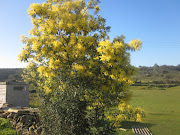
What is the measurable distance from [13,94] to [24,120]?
5749 millimetres

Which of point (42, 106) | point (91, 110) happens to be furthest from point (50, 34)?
point (91, 110)

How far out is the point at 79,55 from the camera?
888 cm

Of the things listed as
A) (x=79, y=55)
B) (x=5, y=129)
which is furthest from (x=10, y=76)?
(x=79, y=55)

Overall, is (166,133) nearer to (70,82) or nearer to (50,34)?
A: (70,82)

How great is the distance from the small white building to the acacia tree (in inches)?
320

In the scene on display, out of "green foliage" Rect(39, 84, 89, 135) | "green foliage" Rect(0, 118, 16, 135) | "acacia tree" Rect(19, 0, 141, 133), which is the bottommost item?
"green foliage" Rect(0, 118, 16, 135)

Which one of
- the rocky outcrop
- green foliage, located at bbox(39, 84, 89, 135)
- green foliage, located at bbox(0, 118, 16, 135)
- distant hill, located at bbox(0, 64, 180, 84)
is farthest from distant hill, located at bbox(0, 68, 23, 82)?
green foliage, located at bbox(39, 84, 89, 135)

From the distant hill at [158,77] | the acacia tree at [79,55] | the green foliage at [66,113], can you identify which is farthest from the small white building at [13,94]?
the distant hill at [158,77]

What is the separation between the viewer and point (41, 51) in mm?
9258

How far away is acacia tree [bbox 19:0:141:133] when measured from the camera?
306 inches

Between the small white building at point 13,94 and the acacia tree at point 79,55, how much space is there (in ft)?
26.6

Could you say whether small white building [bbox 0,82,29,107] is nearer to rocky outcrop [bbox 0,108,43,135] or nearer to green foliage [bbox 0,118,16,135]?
rocky outcrop [bbox 0,108,43,135]

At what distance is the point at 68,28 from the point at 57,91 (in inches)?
136

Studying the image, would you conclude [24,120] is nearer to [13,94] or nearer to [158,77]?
[13,94]
